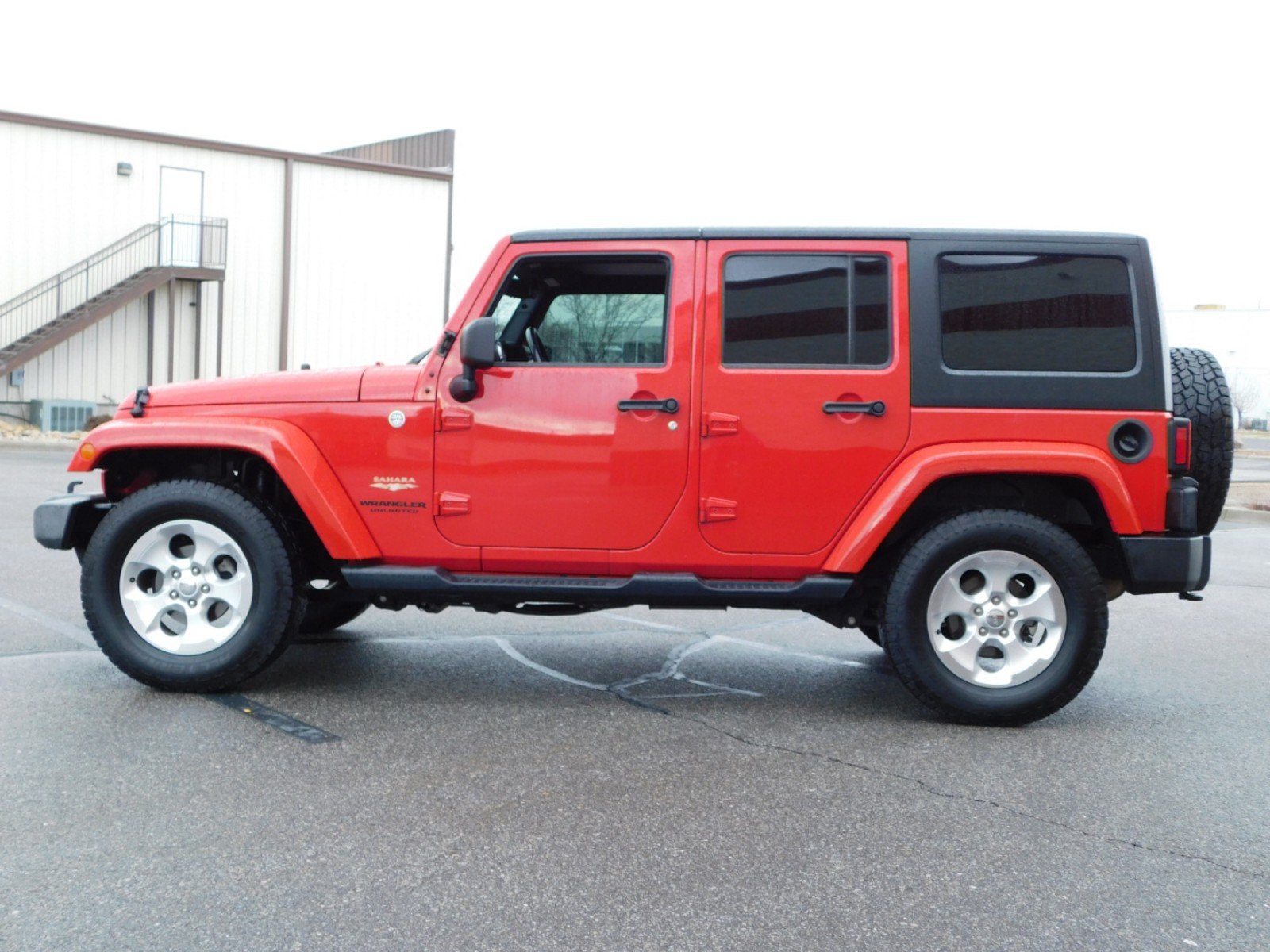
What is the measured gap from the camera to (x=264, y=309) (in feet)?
104

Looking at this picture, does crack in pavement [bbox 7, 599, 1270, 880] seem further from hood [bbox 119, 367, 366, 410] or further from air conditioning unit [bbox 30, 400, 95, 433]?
air conditioning unit [bbox 30, 400, 95, 433]

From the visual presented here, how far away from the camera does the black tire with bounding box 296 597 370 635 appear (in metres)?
6.65

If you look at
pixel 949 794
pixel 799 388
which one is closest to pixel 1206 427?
pixel 799 388

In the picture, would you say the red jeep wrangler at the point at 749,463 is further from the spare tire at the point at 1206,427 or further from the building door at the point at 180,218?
the building door at the point at 180,218

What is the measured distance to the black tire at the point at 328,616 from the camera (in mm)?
6648

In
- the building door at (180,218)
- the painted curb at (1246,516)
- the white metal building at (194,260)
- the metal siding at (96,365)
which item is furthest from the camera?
the building door at (180,218)

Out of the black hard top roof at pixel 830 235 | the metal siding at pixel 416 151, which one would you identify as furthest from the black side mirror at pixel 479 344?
the metal siding at pixel 416 151

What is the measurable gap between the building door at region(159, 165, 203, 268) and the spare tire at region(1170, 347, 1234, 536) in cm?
2752

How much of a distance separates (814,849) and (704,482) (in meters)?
1.94

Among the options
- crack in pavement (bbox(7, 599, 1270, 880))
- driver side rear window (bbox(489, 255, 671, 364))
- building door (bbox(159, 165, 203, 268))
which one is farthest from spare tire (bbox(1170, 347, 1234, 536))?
building door (bbox(159, 165, 203, 268))

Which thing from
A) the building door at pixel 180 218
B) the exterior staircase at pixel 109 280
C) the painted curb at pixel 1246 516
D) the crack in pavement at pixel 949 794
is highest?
the building door at pixel 180 218

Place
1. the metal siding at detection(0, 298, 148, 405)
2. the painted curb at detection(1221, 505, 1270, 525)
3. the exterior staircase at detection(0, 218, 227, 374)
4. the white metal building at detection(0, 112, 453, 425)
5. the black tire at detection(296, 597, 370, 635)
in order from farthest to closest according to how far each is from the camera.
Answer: the metal siding at detection(0, 298, 148, 405) → the white metal building at detection(0, 112, 453, 425) → the exterior staircase at detection(0, 218, 227, 374) → the painted curb at detection(1221, 505, 1270, 525) → the black tire at detection(296, 597, 370, 635)

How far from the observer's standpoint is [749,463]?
17.4 ft

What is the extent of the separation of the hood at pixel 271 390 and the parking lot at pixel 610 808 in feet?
4.09
